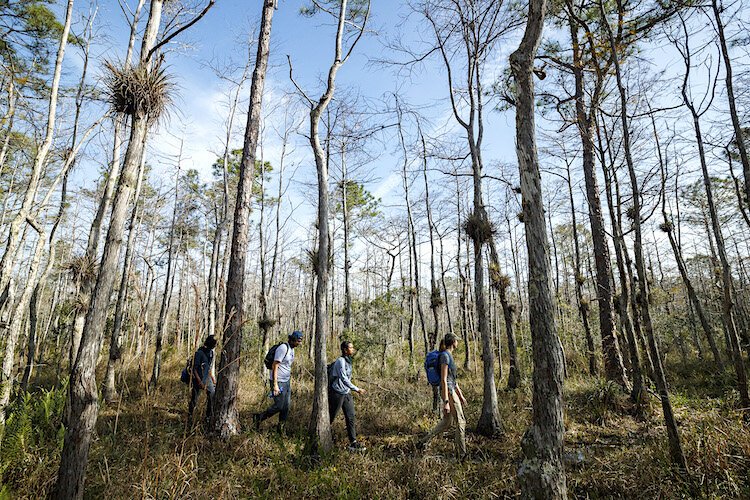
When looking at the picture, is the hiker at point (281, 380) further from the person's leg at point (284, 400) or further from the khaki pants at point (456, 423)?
the khaki pants at point (456, 423)

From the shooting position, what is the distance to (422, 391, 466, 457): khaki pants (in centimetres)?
536

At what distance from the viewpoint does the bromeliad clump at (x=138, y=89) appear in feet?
12.5

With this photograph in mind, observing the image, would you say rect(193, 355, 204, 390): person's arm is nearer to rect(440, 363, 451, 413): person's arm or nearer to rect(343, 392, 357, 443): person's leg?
rect(343, 392, 357, 443): person's leg

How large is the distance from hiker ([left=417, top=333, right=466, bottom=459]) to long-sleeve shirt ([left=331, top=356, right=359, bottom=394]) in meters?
1.41

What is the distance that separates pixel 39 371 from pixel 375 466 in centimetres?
1406

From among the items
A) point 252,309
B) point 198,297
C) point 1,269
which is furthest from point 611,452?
point 252,309

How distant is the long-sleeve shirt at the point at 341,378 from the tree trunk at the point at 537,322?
3.26 m

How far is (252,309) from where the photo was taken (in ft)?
120

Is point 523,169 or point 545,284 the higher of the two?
point 523,169

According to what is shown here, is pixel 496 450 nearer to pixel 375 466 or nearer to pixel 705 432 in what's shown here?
pixel 375 466

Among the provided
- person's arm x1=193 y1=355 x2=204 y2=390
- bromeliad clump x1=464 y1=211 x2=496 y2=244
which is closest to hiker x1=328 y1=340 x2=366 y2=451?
person's arm x1=193 y1=355 x2=204 y2=390

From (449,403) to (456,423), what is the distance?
0.31m

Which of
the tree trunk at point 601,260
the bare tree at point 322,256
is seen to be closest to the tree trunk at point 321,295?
the bare tree at point 322,256

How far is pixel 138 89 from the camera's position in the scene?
3.85m
